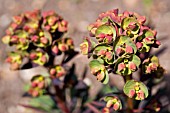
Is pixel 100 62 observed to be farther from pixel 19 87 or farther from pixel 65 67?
pixel 19 87

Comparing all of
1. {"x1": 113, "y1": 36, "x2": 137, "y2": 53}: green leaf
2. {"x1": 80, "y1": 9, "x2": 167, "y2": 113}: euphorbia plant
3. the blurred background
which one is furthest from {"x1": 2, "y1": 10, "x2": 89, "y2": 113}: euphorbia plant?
the blurred background

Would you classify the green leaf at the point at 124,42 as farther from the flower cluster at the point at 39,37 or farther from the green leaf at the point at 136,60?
the flower cluster at the point at 39,37

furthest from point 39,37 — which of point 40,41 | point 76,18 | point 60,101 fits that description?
point 76,18

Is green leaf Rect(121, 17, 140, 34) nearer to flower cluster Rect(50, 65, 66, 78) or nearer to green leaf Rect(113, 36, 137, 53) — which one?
green leaf Rect(113, 36, 137, 53)

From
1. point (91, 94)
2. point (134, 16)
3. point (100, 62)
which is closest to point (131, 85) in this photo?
point (100, 62)

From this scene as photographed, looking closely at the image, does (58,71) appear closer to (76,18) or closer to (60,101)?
(60,101)
